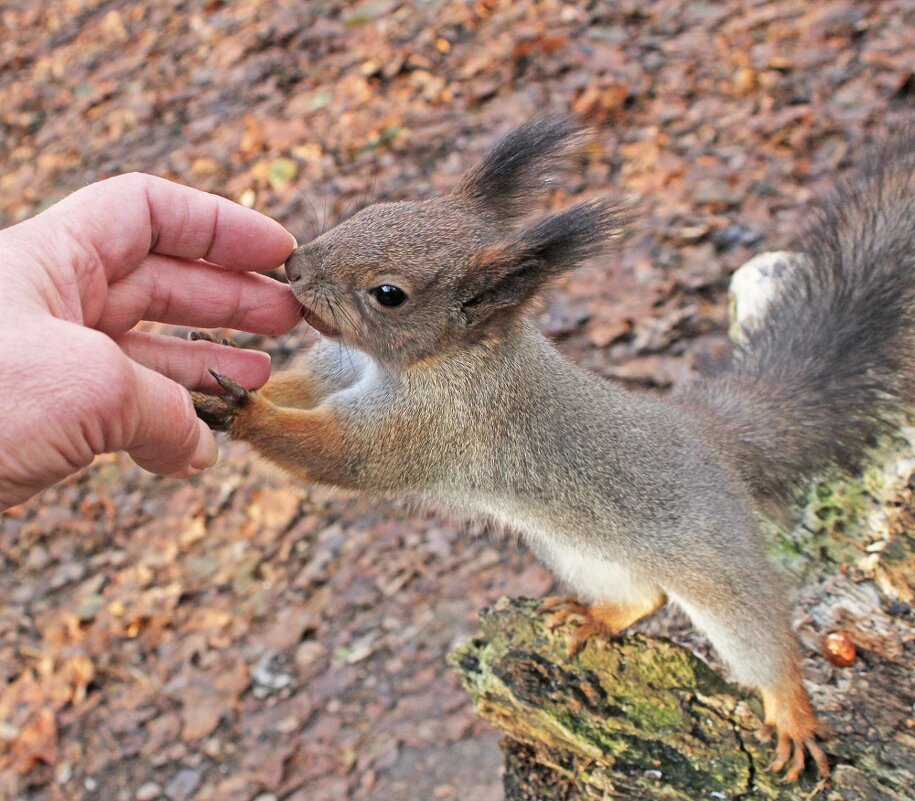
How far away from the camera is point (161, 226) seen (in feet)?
9.69

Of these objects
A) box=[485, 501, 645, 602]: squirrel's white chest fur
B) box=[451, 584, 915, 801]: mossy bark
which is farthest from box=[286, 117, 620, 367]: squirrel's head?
box=[451, 584, 915, 801]: mossy bark

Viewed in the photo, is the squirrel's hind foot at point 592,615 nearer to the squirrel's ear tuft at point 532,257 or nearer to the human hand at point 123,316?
the squirrel's ear tuft at point 532,257

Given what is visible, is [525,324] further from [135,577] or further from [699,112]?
[699,112]

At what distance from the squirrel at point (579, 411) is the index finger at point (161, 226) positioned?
175 millimetres

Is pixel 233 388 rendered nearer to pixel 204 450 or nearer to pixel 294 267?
pixel 204 450

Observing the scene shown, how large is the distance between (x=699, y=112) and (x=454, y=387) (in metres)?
3.77

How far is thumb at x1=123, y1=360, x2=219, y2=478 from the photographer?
224 centimetres

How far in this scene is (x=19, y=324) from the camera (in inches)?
81.6

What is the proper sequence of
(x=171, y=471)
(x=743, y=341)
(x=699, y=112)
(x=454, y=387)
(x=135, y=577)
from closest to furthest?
1. (x=171, y=471)
2. (x=454, y=387)
3. (x=743, y=341)
4. (x=135, y=577)
5. (x=699, y=112)

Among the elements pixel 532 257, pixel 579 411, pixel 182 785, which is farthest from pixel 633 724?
pixel 182 785

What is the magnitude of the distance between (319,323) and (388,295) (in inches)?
10.7

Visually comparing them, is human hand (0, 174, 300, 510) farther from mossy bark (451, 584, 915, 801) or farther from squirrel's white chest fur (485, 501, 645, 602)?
mossy bark (451, 584, 915, 801)

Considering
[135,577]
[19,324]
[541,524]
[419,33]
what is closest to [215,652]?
[135,577]

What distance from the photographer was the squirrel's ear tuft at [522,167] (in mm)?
2969
